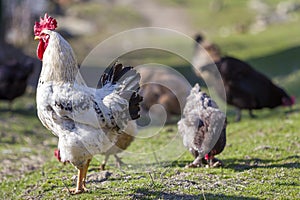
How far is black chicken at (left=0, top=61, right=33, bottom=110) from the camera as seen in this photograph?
17531 millimetres

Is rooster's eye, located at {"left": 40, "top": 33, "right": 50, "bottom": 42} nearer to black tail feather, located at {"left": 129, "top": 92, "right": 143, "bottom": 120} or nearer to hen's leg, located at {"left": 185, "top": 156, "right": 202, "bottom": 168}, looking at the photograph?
black tail feather, located at {"left": 129, "top": 92, "right": 143, "bottom": 120}

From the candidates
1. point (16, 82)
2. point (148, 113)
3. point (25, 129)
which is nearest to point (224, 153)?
point (148, 113)

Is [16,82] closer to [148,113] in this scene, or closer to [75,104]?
[148,113]

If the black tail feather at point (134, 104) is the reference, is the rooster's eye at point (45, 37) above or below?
above

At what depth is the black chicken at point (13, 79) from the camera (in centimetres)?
1753

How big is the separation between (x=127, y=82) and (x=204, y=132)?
77.3 inches

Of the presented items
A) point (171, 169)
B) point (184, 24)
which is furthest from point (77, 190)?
point (184, 24)

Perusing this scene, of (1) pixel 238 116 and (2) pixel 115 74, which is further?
(1) pixel 238 116

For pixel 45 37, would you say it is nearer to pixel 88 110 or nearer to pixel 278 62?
pixel 88 110

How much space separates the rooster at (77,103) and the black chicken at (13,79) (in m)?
9.41

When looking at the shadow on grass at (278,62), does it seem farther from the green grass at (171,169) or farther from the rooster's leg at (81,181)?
the rooster's leg at (81,181)

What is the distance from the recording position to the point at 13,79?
17.7m

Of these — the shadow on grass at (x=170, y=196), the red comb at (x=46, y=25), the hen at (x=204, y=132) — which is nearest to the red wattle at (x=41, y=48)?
the red comb at (x=46, y=25)

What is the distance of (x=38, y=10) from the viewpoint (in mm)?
37656
